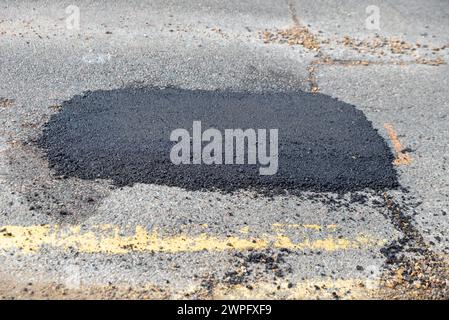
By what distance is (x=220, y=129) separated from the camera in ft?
15.8

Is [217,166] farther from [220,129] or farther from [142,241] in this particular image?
[142,241]

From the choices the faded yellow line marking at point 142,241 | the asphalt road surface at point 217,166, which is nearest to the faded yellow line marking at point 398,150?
the asphalt road surface at point 217,166

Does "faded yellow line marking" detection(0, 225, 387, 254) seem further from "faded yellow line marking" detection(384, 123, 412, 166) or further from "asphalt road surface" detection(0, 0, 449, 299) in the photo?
"faded yellow line marking" detection(384, 123, 412, 166)

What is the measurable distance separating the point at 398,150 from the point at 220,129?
166 centimetres

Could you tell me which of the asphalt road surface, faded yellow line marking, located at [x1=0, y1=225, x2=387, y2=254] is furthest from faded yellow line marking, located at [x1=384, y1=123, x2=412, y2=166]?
faded yellow line marking, located at [x1=0, y1=225, x2=387, y2=254]

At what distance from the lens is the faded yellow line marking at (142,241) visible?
3.63m

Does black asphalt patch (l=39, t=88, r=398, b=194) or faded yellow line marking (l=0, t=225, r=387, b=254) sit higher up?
black asphalt patch (l=39, t=88, r=398, b=194)

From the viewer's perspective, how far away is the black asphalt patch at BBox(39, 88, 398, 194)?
429 cm

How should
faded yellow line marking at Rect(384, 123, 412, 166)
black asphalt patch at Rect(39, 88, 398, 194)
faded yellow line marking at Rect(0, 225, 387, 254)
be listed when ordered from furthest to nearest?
faded yellow line marking at Rect(384, 123, 412, 166) < black asphalt patch at Rect(39, 88, 398, 194) < faded yellow line marking at Rect(0, 225, 387, 254)

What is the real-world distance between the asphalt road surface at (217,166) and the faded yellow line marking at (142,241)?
0.04 feet

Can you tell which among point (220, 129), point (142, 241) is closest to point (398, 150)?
point (220, 129)

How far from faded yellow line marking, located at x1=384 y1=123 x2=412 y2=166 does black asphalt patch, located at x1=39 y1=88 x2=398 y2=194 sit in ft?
0.27

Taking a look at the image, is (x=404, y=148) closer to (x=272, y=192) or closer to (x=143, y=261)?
(x=272, y=192)

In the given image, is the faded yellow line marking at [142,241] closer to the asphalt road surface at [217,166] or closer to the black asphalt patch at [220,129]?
the asphalt road surface at [217,166]
